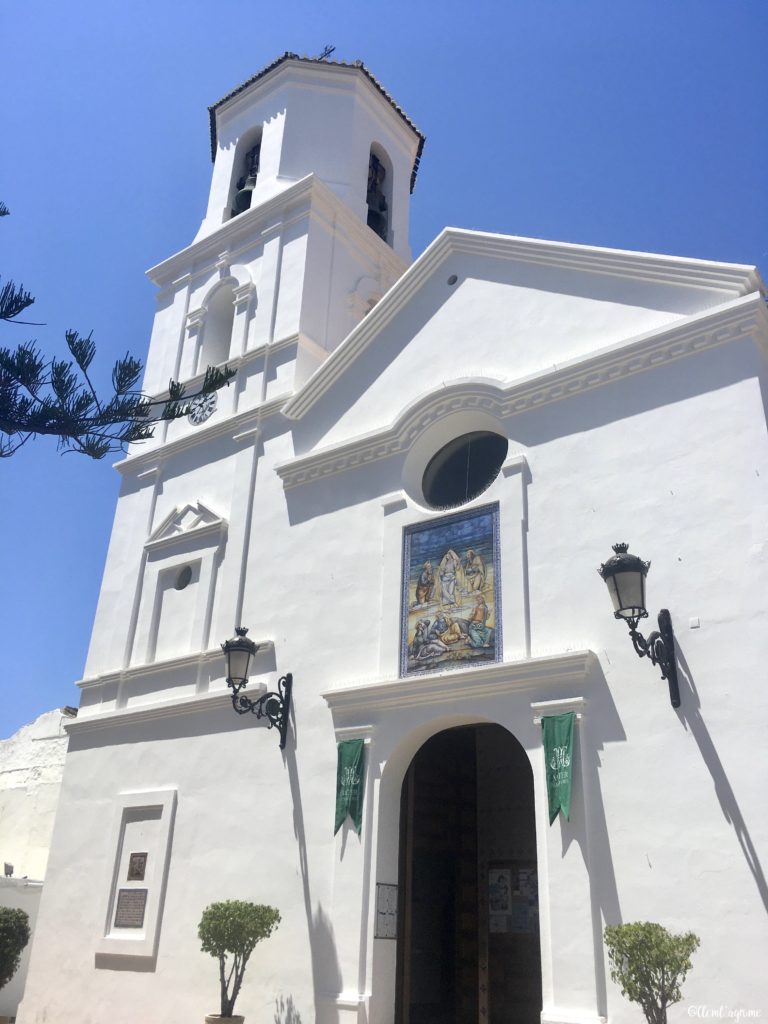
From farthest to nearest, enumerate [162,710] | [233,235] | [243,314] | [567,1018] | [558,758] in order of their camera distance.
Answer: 1. [233,235]
2. [243,314]
3. [162,710]
4. [558,758]
5. [567,1018]

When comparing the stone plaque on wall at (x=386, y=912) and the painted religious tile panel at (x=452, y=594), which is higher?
the painted religious tile panel at (x=452, y=594)

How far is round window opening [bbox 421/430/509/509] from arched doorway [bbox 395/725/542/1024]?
10.2ft

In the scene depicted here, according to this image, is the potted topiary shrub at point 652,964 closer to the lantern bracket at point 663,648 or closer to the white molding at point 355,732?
the lantern bracket at point 663,648

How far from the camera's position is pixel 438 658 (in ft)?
32.1

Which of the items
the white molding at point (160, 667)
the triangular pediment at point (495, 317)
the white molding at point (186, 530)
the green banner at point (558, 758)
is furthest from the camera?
the white molding at point (186, 530)

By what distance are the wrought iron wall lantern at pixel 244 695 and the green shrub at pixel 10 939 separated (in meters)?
4.56

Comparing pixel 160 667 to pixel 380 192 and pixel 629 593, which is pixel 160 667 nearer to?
pixel 629 593

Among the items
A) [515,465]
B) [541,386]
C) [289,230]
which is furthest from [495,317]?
[289,230]

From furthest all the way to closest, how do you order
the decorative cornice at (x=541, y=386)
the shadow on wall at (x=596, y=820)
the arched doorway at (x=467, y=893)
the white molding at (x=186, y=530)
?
the white molding at (x=186, y=530) → the arched doorway at (x=467, y=893) → the decorative cornice at (x=541, y=386) → the shadow on wall at (x=596, y=820)

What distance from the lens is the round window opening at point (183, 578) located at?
13305mm

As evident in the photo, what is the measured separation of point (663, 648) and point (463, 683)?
6.97ft

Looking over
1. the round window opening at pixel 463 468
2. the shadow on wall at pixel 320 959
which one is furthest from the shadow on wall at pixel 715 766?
the shadow on wall at pixel 320 959

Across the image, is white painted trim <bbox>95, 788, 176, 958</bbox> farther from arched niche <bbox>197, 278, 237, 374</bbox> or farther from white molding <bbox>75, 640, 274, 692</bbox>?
arched niche <bbox>197, 278, 237, 374</bbox>

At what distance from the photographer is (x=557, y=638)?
29.5 ft
